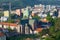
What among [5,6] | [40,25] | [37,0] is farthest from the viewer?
[37,0]

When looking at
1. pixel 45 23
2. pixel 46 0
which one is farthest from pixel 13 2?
pixel 45 23

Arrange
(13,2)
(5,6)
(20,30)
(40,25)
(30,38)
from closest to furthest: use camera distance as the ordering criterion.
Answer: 1. (30,38)
2. (20,30)
3. (40,25)
4. (5,6)
5. (13,2)

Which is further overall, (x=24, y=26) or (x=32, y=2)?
(x=32, y=2)

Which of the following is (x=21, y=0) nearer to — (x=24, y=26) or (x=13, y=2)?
(x=13, y=2)

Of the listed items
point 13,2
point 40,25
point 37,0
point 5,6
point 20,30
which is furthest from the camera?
point 37,0

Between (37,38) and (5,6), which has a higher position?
(5,6)

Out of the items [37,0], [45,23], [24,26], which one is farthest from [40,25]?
[37,0]

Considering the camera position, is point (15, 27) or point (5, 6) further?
point (5, 6)

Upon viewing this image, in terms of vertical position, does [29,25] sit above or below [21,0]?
below

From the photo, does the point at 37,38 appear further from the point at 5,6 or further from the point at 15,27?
the point at 5,6

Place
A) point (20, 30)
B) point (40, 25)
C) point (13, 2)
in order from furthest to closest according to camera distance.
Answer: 1. point (13, 2)
2. point (40, 25)
3. point (20, 30)
